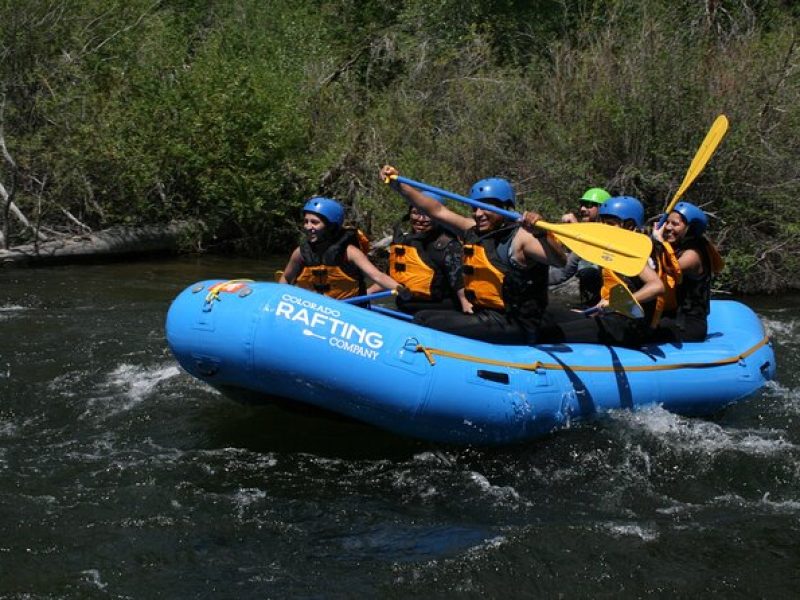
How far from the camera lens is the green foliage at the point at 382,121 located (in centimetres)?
1031

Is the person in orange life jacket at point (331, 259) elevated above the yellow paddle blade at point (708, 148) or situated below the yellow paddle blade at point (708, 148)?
below

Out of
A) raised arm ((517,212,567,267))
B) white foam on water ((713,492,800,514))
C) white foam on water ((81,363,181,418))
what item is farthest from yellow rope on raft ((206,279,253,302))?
white foam on water ((713,492,800,514))

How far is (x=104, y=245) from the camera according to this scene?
37.7ft

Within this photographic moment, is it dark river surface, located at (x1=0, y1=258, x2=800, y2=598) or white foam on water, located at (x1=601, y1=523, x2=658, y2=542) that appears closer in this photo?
dark river surface, located at (x1=0, y1=258, x2=800, y2=598)

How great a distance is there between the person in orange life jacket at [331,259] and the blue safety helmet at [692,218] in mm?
1795

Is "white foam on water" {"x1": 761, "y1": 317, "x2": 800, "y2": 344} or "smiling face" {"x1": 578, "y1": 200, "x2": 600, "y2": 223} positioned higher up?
"smiling face" {"x1": 578, "y1": 200, "x2": 600, "y2": 223}

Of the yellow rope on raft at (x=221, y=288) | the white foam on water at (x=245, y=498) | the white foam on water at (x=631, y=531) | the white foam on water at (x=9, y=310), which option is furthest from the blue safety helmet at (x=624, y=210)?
the white foam on water at (x=9, y=310)

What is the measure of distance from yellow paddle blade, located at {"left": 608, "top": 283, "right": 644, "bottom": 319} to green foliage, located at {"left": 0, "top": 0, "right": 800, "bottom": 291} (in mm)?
5018

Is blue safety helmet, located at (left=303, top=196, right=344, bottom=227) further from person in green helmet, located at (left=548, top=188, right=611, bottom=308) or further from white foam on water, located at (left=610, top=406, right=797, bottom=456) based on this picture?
white foam on water, located at (left=610, top=406, right=797, bottom=456)

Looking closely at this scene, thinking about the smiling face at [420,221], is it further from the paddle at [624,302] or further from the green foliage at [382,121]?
the green foliage at [382,121]

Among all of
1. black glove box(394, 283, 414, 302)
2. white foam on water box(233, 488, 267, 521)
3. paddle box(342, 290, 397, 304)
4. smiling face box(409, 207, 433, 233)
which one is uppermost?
smiling face box(409, 207, 433, 233)

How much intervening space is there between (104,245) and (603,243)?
7681 millimetres

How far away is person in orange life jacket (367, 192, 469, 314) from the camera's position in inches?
227

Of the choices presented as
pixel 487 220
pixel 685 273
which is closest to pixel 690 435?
pixel 685 273
